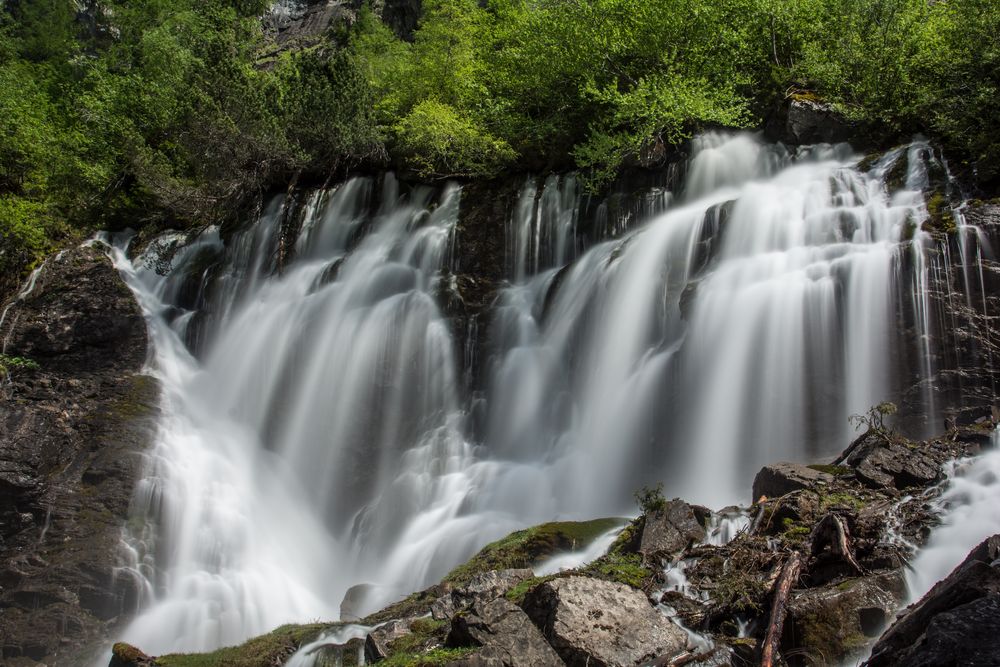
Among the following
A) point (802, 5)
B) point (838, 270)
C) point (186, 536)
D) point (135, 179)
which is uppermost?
point (802, 5)

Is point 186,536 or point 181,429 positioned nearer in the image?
point 186,536

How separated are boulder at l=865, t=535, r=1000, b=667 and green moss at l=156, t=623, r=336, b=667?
5626 mm

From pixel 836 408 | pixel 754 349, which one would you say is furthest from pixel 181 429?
pixel 836 408

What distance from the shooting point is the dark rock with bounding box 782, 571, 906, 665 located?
5.09m

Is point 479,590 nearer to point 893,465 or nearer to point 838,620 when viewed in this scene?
point 838,620

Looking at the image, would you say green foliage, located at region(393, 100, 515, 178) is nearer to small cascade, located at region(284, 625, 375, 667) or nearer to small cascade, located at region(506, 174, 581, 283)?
small cascade, located at region(506, 174, 581, 283)

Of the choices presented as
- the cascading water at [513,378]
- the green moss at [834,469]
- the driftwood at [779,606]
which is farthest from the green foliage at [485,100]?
the driftwood at [779,606]

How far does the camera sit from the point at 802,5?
1859 centimetres

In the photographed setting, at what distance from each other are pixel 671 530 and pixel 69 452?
11.1 m

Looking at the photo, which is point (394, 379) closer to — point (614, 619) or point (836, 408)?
point (836, 408)

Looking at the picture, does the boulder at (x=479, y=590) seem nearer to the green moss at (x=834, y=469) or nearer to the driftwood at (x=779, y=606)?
the driftwood at (x=779, y=606)

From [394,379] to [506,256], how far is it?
3.89m

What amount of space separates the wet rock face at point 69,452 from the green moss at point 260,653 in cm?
358

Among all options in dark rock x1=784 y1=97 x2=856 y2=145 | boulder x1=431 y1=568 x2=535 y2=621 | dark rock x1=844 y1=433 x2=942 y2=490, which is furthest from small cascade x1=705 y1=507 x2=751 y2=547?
dark rock x1=784 y1=97 x2=856 y2=145
